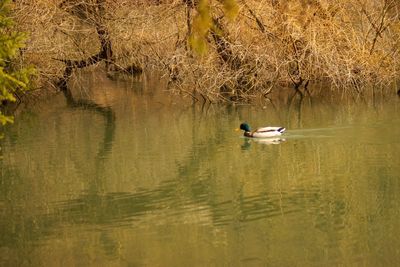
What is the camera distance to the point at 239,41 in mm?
20031

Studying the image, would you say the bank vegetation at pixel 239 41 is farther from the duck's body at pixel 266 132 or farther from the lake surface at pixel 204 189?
the duck's body at pixel 266 132

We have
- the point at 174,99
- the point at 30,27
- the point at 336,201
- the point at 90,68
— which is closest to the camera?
the point at 336,201

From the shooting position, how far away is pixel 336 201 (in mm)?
10008

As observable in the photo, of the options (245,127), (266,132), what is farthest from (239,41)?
(266,132)

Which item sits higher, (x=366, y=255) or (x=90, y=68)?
(x=90, y=68)

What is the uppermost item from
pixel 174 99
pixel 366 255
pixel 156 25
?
pixel 156 25

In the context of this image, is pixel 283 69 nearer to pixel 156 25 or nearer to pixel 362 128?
pixel 156 25

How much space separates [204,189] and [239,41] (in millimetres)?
9292

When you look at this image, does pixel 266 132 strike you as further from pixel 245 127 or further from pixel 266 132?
pixel 245 127

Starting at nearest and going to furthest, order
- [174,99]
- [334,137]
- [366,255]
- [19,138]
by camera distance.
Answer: [366,255], [334,137], [19,138], [174,99]

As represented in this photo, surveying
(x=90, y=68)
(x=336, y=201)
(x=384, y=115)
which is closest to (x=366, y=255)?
(x=336, y=201)

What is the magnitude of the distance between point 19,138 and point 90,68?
368 inches

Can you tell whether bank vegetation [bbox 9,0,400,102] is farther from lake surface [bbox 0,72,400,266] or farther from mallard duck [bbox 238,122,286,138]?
mallard duck [bbox 238,122,286,138]

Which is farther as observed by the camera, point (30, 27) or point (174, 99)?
point (174, 99)
